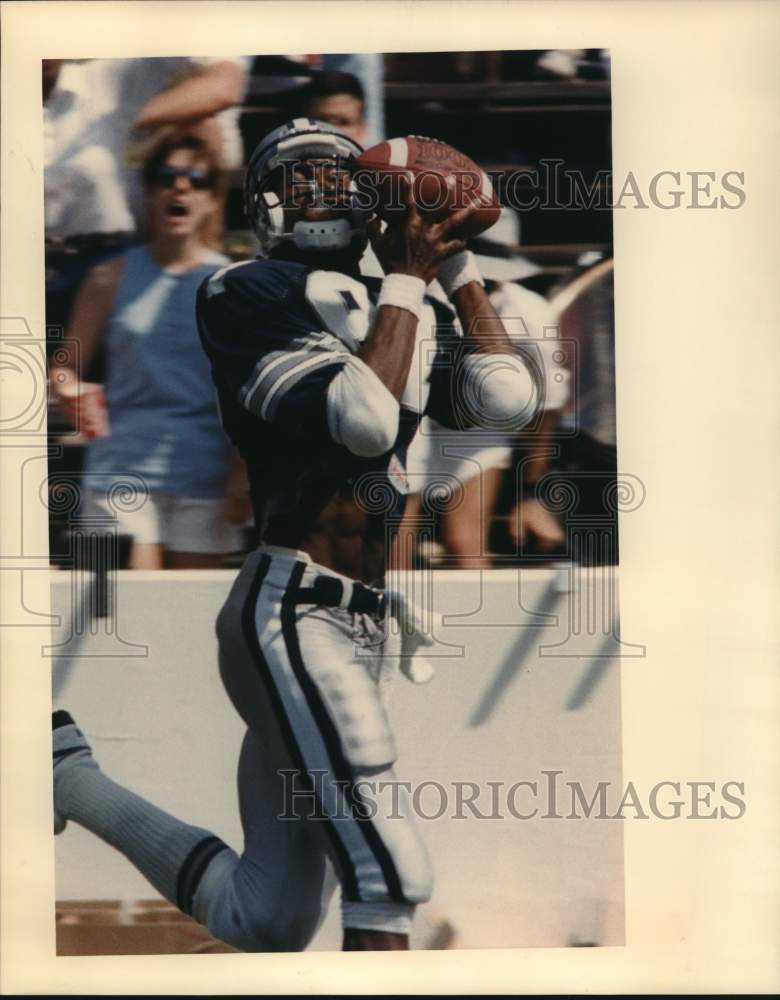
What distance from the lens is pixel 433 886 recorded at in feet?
9.62

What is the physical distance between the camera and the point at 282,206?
2.96 metres

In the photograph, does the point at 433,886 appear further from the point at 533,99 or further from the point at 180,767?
the point at 533,99

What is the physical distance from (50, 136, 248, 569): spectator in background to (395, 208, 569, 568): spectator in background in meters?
0.49

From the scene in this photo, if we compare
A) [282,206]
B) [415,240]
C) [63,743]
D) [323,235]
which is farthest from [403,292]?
[63,743]

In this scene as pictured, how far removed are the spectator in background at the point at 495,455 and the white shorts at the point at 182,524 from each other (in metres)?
0.46

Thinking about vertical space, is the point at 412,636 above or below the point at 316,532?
below

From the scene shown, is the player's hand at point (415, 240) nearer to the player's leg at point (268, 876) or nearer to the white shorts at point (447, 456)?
the white shorts at point (447, 456)

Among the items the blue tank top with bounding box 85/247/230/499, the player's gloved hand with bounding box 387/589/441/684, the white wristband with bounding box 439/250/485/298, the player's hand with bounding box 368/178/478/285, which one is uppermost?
the player's hand with bounding box 368/178/478/285

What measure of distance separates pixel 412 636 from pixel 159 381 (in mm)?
939

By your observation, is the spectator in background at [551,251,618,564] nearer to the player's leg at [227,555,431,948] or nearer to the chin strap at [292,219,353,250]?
the chin strap at [292,219,353,250]

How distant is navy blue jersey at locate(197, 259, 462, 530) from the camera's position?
9.61 ft

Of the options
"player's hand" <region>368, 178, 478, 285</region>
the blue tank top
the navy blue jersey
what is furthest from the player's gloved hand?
"player's hand" <region>368, 178, 478, 285</region>

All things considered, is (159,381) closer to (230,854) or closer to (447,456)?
(447,456)

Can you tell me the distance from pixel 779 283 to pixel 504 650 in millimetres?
1208
